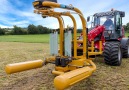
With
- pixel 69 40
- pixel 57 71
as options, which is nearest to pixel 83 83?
pixel 57 71

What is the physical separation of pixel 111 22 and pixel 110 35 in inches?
22.4

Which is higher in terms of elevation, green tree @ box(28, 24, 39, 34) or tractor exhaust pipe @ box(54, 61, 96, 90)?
green tree @ box(28, 24, 39, 34)

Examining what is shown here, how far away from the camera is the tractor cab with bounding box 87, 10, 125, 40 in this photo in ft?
28.9

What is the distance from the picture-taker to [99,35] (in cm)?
823

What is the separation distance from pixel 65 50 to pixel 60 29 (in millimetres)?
645

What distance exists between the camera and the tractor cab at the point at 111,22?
28.9 feet

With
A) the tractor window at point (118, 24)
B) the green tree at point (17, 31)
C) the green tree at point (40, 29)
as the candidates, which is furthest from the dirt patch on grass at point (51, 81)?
the green tree at point (17, 31)

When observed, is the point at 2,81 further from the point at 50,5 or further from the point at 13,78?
the point at 50,5

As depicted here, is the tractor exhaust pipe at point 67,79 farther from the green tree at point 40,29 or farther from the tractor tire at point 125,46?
the green tree at point 40,29

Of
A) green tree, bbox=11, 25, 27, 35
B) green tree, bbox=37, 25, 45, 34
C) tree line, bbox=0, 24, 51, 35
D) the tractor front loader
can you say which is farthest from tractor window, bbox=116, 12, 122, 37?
green tree, bbox=11, 25, 27, 35

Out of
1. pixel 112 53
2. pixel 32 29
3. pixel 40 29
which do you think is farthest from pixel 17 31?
pixel 112 53

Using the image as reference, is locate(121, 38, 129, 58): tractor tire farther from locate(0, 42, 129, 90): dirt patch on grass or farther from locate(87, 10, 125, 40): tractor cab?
locate(0, 42, 129, 90): dirt patch on grass

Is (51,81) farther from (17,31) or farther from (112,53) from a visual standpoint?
(17,31)

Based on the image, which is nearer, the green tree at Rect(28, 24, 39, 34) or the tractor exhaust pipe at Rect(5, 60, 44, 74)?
the tractor exhaust pipe at Rect(5, 60, 44, 74)
